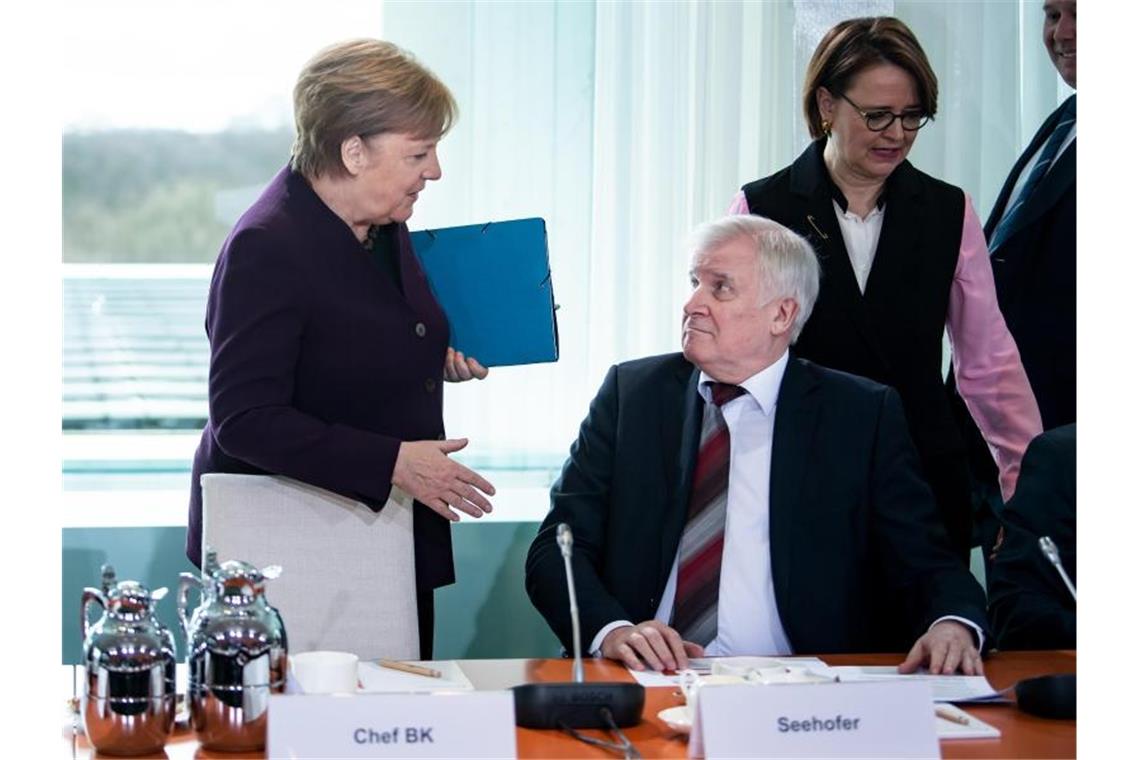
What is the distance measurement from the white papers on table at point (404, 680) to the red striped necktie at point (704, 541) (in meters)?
0.51

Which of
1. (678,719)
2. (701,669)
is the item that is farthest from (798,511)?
(678,719)

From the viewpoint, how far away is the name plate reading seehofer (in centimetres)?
157

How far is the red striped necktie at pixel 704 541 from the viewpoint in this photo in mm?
2412

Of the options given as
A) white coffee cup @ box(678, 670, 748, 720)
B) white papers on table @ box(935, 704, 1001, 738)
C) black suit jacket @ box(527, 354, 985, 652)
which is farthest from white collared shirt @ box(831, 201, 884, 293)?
white papers on table @ box(935, 704, 1001, 738)

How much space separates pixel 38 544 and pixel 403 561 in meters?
0.91

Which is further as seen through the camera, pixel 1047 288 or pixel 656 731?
pixel 1047 288

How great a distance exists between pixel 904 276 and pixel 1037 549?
75cm

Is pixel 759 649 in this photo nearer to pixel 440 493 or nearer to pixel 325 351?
pixel 440 493

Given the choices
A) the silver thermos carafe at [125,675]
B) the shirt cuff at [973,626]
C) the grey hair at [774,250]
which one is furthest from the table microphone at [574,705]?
the grey hair at [774,250]

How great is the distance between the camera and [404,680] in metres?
1.93

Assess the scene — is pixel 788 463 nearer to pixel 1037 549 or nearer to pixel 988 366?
pixel 1037 549

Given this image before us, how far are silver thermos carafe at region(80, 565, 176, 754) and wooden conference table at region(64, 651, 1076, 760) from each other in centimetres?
3

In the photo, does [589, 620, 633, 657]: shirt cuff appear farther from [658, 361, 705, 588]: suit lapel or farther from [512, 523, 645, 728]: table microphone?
[512, 523, 645, 728]: table microphone
